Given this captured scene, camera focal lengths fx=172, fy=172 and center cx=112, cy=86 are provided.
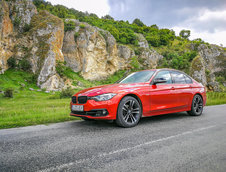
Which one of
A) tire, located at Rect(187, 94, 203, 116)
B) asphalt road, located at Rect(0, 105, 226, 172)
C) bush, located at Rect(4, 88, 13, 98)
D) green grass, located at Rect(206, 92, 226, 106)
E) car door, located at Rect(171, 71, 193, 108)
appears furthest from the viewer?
bush, located at Rect(4, 88, 13, 98)

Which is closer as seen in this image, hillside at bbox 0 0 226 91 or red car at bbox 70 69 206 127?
red car at bbox 70 69 206 127

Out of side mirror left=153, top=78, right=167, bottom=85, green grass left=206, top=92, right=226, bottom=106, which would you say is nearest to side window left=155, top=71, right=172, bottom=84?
side mirror left=153, top=78, right=167, bottom=85

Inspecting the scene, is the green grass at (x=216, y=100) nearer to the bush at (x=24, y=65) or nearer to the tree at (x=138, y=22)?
the bush at (x=24, y=65)

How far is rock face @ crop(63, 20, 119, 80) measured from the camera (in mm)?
36375

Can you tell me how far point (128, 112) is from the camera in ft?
14.3

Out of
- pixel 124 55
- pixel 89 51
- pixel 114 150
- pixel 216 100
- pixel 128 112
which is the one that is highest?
pixel 124 55

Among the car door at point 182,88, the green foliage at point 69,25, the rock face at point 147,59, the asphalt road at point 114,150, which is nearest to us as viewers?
the asphalt road at point 114,150

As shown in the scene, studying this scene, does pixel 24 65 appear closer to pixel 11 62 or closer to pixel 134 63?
pixel 11 62

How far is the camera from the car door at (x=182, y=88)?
5.58m

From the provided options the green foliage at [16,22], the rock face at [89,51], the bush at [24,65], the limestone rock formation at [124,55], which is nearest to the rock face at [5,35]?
the green foliage at [16,22]

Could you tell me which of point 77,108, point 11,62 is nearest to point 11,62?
point 11,62

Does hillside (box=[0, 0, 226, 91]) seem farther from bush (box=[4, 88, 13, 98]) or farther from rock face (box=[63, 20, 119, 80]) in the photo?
bush (box=[4, 88, 13, 98])

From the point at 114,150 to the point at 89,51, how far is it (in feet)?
122

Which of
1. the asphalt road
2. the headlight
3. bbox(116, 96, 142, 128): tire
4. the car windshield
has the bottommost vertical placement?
the asphalt road
